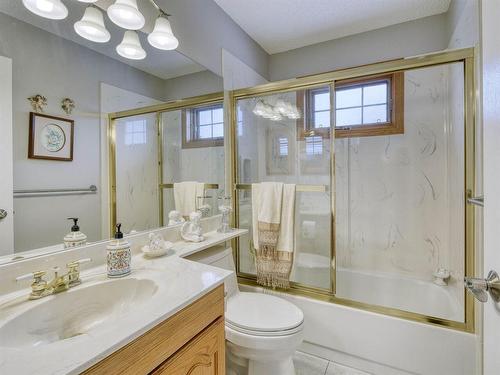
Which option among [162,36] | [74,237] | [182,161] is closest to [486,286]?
[74,237]

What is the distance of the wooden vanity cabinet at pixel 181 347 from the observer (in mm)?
588

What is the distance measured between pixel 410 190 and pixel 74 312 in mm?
2316

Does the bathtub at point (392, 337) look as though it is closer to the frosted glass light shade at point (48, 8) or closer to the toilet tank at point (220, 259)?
the toilet tank at point (220, 259)

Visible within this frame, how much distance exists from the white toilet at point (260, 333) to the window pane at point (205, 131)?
835 millimetres

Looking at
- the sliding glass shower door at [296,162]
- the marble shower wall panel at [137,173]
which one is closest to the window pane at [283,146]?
the sliding glass shower door at [296,162]

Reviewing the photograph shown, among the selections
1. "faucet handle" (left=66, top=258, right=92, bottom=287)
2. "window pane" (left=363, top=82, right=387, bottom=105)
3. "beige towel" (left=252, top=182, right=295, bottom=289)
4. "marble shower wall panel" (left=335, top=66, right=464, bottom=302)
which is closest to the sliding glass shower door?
"beige towel" (left=252, top=182, right=295, bottom=289)

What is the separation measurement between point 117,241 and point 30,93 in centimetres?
61

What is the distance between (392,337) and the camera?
1515 mm

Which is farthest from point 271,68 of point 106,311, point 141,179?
point 106,311

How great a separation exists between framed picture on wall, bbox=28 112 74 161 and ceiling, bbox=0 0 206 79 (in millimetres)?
333

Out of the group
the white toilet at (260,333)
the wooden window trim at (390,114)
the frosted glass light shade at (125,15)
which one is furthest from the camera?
the wooden window trim at (390,114)

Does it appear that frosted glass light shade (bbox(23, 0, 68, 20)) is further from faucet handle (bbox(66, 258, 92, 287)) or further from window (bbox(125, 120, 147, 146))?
faucet handle (bbox(66, 258, 92, 287))

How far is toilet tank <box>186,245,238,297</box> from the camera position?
151 cm

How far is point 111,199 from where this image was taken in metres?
1.18
